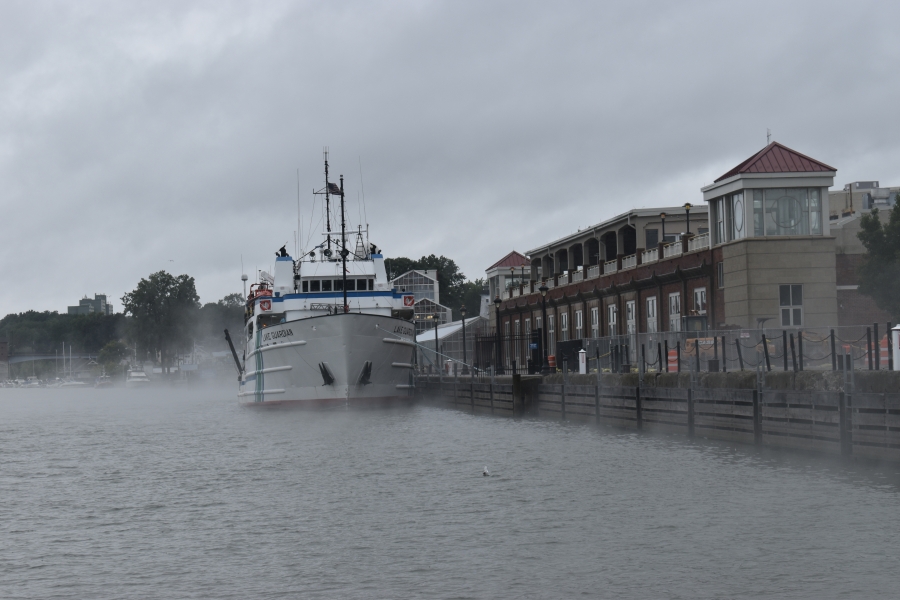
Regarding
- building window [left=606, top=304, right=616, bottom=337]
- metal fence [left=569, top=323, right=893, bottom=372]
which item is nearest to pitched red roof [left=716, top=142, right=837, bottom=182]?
metal fence [left=569, top=323, right=893, bottom=372]

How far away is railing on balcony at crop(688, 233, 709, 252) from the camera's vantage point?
161ft

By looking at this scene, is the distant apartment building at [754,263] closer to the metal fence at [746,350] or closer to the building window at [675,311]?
the building window at [675,311]

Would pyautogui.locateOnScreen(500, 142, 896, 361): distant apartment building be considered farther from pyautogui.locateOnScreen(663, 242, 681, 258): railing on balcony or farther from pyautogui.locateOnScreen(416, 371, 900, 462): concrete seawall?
pyautogui.locateOnScreen(416, 371, 900, 462): concrete seawall

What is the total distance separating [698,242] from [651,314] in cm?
622

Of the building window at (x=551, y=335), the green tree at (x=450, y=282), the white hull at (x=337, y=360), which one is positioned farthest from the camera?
the green tree at (x=450, y=282)

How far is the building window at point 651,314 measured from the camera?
54.8 m

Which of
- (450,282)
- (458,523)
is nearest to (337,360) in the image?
(458,523)

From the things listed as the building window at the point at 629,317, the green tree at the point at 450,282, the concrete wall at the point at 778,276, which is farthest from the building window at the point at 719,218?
the green tree at the point at 450,282

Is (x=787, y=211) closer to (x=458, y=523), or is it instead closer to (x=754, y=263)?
(x=754, y=263)

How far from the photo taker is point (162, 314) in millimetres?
172375

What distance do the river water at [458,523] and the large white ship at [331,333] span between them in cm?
1777

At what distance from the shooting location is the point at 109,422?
2153 inches

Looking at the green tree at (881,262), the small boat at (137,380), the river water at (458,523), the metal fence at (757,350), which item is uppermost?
the green tree at (881,262)

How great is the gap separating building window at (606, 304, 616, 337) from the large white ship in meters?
11.6
